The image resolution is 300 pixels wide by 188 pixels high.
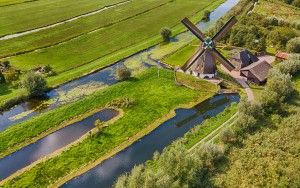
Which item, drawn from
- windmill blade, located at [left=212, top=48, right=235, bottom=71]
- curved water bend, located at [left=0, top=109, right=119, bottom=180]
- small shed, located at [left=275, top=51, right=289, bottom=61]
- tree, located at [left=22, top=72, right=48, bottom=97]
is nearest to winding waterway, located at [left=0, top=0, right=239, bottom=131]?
tree, located at [left=22, top=72, right=48, bottom=97]

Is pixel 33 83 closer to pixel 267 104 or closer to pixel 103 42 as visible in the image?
pixel 103 42

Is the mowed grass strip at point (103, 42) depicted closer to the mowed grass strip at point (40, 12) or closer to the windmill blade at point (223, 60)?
the mowed grass strip at point (40, 12)

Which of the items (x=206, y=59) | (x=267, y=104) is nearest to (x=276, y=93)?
(x=267, y=104)

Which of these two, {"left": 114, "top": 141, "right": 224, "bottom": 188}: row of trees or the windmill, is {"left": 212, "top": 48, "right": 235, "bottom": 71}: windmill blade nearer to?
the windmill

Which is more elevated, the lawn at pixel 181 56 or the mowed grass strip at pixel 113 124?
the lawn at pixel 181 56

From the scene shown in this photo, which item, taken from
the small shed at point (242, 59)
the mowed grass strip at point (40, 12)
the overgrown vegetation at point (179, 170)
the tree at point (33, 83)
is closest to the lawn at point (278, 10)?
the small shed at point (242, 59)

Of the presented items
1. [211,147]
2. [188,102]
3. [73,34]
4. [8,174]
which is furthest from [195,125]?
[73,34]

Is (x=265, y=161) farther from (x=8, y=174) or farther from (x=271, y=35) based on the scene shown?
(x=271, y=35)
